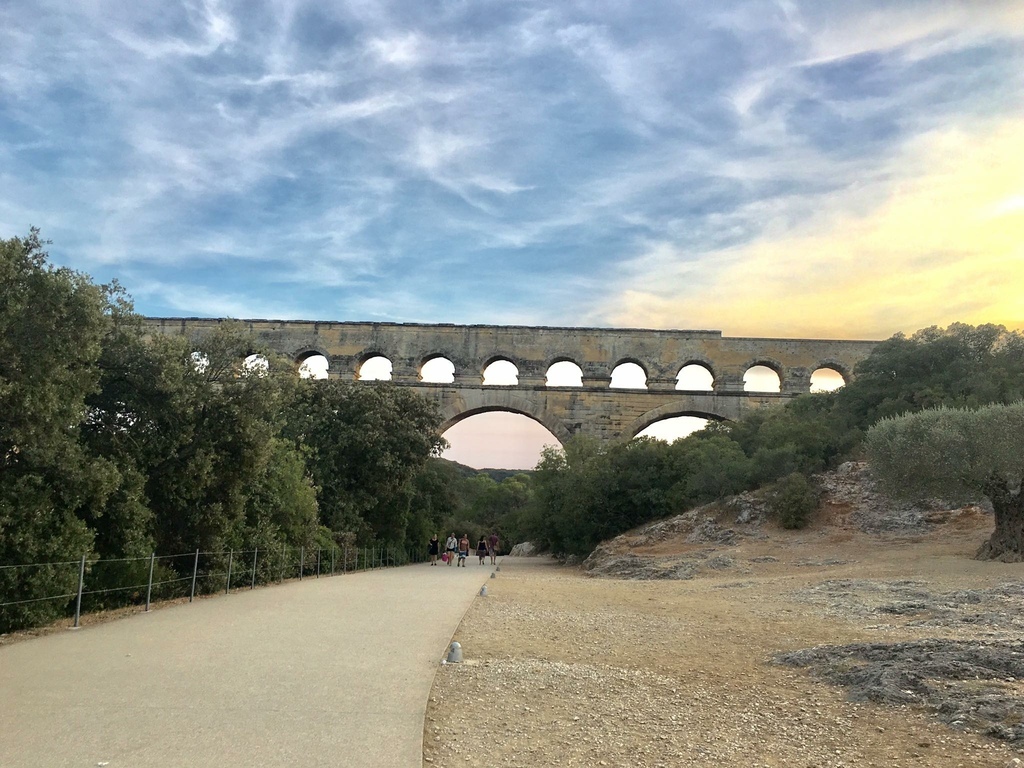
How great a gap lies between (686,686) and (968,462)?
432 inches

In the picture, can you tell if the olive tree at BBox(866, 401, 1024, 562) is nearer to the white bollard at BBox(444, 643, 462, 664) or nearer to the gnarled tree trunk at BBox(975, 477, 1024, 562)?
the gnarled tree trunk at BBox(975, 477, 1024, 562)

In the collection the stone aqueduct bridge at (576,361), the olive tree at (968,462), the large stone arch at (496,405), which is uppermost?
the stone aqueduct bridge at (576,361)

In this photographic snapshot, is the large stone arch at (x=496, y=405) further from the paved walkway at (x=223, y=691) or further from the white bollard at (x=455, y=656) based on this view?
the white bollard at (x=455, y=656)

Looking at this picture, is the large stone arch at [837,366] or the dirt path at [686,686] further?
the large stone arch at [837,366]

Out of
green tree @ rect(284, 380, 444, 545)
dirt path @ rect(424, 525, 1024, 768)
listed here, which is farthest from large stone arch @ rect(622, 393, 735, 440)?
dirt path @ rect(424, 525, 1024, 768)

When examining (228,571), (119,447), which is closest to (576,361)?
(228,571)

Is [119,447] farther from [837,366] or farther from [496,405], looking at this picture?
[837,366]

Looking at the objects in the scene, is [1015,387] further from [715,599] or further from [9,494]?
[9,494]

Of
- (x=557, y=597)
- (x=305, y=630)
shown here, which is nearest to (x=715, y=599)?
(x=557, y=597)

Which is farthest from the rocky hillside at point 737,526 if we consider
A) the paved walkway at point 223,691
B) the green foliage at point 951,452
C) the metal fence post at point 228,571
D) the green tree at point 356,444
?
the paved walkway at point 223,691

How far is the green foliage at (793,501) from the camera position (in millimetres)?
20016

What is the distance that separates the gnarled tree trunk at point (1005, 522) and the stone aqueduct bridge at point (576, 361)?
53.3ft

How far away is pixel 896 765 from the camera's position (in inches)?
160

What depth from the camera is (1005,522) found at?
14297 millimetres
